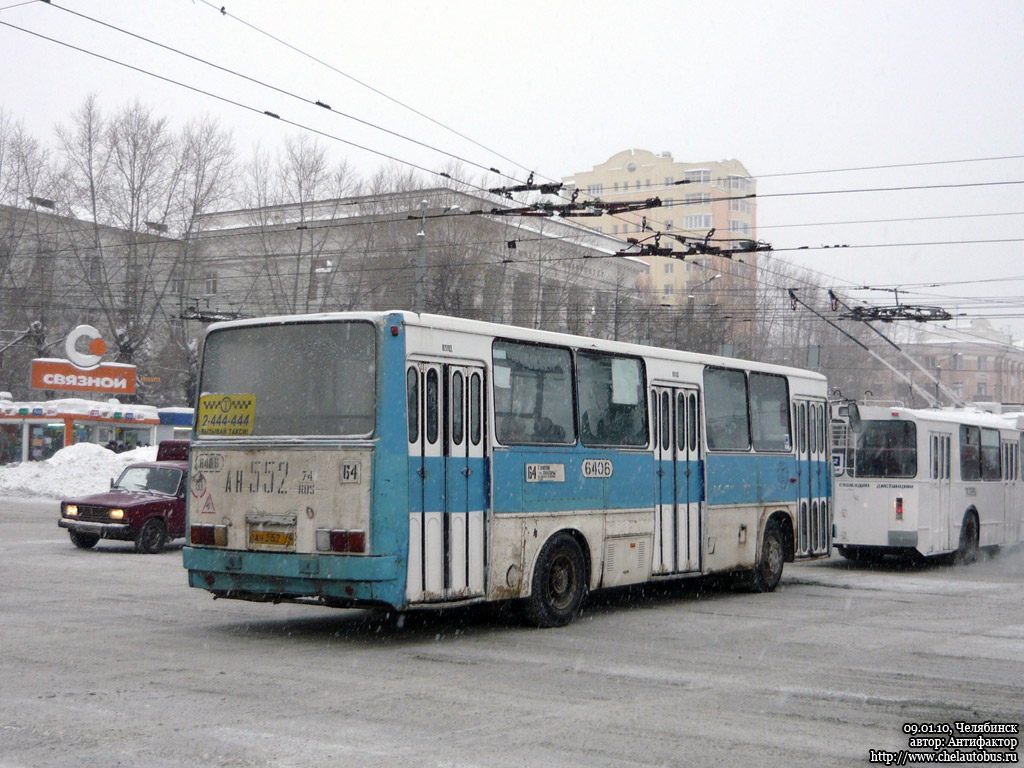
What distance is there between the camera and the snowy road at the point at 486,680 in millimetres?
6527

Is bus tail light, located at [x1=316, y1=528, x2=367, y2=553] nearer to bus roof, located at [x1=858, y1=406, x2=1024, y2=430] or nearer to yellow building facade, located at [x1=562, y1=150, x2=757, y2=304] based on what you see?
bus roof, located at [x1=858, y1=406, x2=1024, y2=430]

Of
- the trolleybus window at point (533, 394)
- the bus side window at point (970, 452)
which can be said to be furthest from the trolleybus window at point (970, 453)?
the trolleybus window at point (533, 394)

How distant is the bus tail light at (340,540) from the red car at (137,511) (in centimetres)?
1006

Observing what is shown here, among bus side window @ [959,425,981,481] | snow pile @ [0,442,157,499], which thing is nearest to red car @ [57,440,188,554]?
bus side window @ [959,425,981,481]

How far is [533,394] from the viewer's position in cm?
1152

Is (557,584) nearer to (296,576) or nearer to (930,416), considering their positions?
(296,576)

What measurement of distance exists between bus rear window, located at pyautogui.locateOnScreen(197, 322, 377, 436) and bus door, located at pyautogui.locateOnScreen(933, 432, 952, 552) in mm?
12575

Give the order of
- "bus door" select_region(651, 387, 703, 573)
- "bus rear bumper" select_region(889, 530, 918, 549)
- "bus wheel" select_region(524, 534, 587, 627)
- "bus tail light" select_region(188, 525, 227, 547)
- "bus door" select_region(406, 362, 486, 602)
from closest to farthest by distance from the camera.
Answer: "bus door" select_region(406, 362, 486, 602), "bus tail light" select_region(188, 525, 227, 547), "bus wheel" select_region(524, 534, 587, 627), "bus door" select_region(651, 387, 703, 573), "bus rear bumper" select_region(889, 530, 918, 549)

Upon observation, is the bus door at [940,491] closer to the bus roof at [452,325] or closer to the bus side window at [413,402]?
the bus roof at [452,325]

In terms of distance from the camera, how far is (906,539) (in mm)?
19344

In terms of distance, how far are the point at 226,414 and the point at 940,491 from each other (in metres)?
13.7

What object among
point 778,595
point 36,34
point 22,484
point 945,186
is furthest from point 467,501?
point 22,484

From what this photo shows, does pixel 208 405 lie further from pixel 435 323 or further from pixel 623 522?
pixel 623 522

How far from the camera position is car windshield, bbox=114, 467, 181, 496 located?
67.6ft
